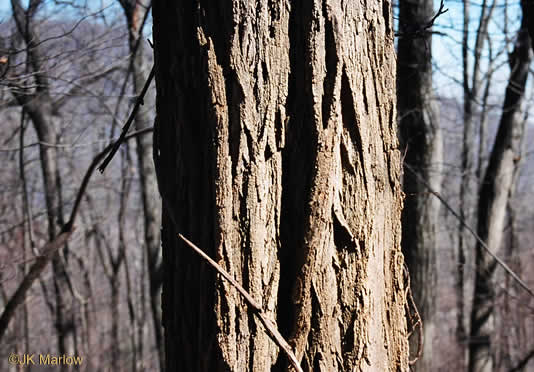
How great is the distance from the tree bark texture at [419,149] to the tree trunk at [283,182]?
142 inches

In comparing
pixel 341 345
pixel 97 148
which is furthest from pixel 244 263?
pixel 97 148

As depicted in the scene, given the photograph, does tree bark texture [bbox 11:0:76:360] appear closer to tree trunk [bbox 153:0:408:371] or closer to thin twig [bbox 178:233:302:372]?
tree trunk [bbox 153:0:408:371]

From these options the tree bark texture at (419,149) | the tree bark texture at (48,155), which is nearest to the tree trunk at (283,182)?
the tree bark texture at (419,149)

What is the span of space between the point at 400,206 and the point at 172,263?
25.8 inches

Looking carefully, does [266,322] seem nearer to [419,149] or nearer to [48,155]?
[419,149]

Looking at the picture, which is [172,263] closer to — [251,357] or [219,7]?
[251,357]

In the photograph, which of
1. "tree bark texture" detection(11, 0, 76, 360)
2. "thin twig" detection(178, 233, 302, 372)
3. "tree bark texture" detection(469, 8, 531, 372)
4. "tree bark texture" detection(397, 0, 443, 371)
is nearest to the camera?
"thin twig" detection(178, 233, 302, 372)

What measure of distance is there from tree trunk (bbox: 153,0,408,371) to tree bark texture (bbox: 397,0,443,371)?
142 inches

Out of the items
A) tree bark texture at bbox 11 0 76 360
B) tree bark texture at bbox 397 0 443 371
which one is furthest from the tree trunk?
tree bark texture at bbox 11 0 76 360

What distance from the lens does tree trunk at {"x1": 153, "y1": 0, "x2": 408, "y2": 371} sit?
50.6 inches

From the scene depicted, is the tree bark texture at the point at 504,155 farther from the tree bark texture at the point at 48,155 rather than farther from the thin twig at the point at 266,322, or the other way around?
the thin twig at the point at 266,322

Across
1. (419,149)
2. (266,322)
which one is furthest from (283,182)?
(419,149)

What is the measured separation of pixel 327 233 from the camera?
1305 mm

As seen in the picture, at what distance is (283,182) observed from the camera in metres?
1.33
